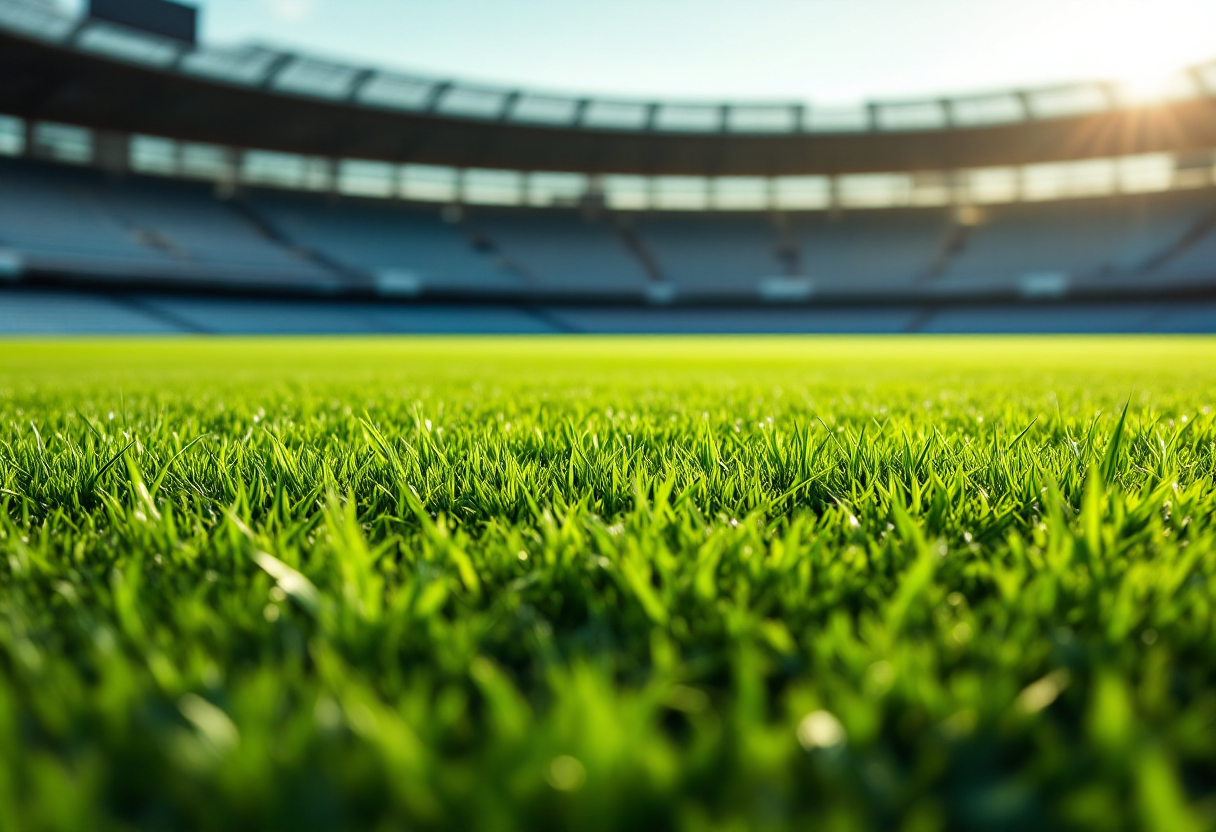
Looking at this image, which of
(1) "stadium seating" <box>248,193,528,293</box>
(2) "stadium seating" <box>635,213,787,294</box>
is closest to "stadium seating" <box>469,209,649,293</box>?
(1) "stadium seating" <box>248,193,528,293</box>

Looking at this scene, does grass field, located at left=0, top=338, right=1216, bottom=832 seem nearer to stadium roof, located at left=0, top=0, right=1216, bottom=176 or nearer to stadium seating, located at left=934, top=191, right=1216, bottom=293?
stadium roof, located at left=0, top=0, right=1216, bottom=176

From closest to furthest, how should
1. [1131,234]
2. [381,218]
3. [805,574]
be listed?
1. [805,574]
2. [1131,234]
3. [381,218]

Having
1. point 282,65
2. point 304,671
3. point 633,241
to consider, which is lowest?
point 304,671

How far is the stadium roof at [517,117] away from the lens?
26891 millimetres

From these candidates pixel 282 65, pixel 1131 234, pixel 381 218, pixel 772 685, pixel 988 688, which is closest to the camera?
pixel 988 688

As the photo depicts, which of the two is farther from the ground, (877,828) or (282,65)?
(282,65)

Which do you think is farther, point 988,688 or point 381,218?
point 381,218

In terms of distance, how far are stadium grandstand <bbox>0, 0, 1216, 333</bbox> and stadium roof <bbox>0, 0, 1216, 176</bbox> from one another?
13 centimetres

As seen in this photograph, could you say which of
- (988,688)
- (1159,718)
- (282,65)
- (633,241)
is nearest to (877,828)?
(988,688)

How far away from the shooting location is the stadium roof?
2689cm

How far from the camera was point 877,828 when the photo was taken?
413 millimetres

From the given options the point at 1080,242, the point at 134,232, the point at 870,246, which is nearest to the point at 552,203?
the point at 870,246

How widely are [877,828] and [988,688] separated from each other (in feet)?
0.46

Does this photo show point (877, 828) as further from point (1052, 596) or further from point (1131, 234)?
point (1131, 234)
